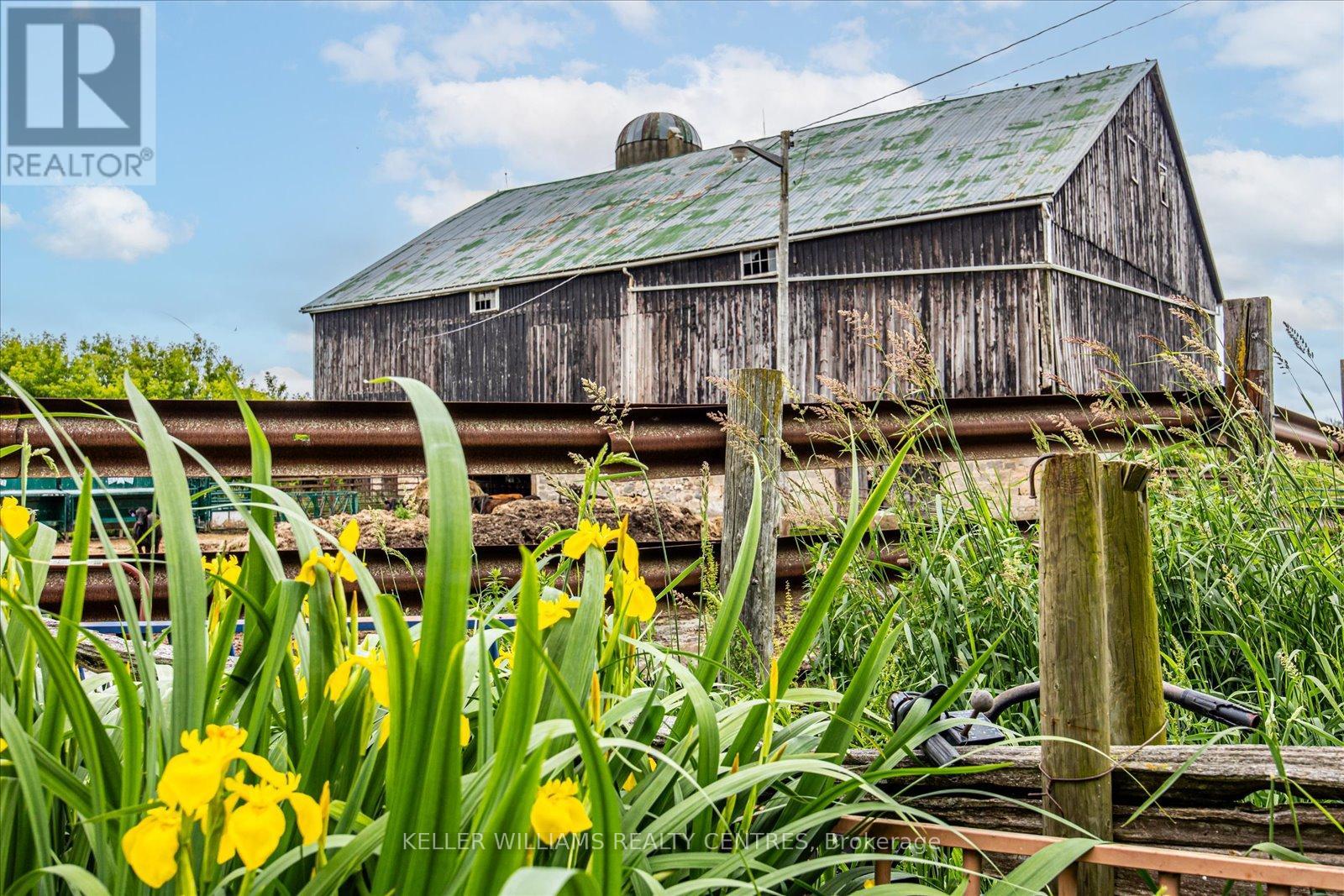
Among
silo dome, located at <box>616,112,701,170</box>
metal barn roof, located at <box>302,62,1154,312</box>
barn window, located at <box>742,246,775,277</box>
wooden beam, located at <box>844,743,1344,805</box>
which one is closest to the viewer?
wooden beam, located at <box>844,743,1344,805</box>

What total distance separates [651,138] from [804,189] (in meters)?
12.7

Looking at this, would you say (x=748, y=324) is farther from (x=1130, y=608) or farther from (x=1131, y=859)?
(x=1131, y=859)

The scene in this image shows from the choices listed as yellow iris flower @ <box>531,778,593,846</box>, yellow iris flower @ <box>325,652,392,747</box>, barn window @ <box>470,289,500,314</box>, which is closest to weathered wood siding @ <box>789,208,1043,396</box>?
barn window @ <box>470,289,500,314</box>

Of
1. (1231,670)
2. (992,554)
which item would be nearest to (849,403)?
(992,554)

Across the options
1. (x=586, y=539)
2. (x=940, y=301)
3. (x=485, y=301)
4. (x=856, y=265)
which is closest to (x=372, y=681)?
(x=586, y=539)

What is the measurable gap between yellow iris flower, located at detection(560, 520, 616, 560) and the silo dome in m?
28.9

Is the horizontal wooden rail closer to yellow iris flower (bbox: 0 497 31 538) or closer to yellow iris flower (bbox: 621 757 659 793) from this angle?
yellow iris flower (bbox: 621 757 659 793)

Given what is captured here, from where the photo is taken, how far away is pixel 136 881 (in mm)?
1015

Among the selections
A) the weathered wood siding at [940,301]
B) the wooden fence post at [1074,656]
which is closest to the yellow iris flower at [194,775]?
the wooden fence post at [1074,656]

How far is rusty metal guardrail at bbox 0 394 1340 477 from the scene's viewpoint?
134 inches

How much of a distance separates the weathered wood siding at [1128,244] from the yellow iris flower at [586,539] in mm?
13832

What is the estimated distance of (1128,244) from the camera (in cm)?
1797

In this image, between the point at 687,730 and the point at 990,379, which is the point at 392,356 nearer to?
the point at 990,379

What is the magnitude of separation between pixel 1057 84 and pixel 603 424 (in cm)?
1833
